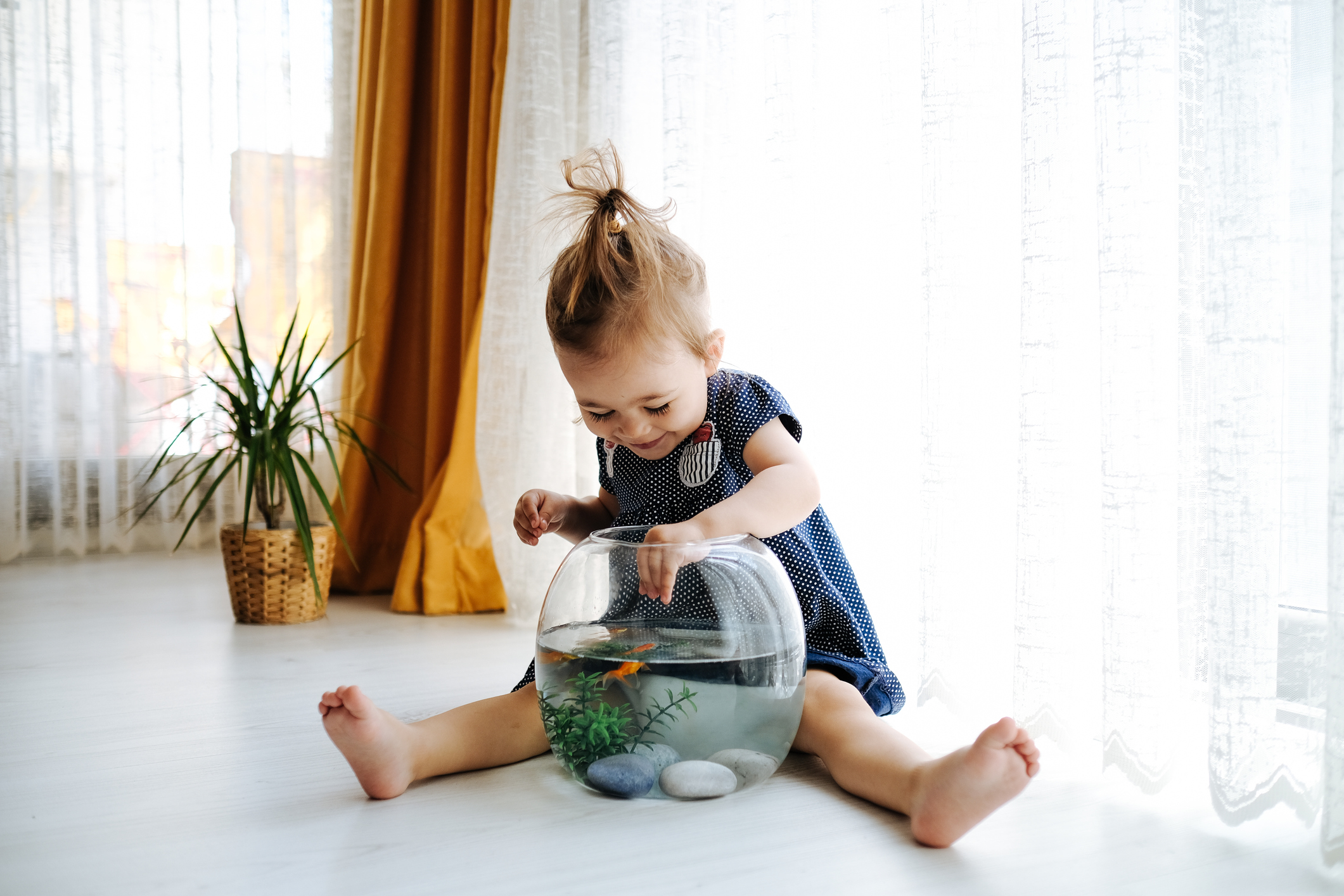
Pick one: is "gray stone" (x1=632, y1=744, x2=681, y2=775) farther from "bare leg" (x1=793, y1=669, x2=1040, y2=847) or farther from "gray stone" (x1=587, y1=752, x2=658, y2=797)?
"bare leg" (x1=793, y1=669, x2=1040, y2=847)

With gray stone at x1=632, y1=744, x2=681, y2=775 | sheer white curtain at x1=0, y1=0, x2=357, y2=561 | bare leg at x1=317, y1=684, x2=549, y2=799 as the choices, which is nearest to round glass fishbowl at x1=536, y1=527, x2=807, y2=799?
gray stone at x1=632, y1=744, x2=681, y2=775

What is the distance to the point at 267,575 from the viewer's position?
75.3 inches

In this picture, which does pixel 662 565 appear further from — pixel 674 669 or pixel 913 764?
pixel 913 764

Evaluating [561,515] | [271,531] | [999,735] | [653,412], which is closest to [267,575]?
[271,531]

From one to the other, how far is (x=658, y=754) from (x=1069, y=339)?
1.94 ft

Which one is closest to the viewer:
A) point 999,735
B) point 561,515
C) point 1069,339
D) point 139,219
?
point 999,735

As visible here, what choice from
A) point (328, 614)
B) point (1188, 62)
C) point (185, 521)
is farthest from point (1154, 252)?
point (185, 521)

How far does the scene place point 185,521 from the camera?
2852 millimetres

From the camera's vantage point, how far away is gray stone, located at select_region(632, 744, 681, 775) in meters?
0.90

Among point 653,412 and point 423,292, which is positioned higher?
point 423,292

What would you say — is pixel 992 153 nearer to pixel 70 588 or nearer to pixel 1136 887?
pixel 1136 887

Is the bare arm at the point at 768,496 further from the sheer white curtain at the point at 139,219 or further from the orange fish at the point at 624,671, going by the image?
the sheer white curtain at the point at 139,219

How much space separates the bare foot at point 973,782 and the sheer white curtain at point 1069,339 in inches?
8.0

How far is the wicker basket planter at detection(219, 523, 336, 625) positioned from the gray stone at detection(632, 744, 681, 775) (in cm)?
123
